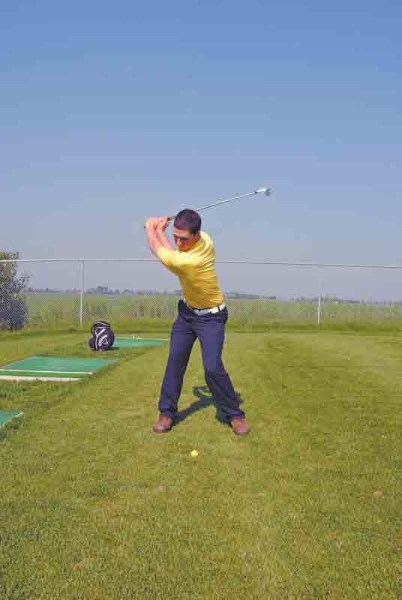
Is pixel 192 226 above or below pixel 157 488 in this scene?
above

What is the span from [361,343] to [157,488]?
1034 centimetres

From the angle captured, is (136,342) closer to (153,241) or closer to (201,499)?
(153,241)

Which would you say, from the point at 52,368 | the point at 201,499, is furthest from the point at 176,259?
the point at 52,368

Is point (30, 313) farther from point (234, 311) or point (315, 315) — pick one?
point (315, 315)

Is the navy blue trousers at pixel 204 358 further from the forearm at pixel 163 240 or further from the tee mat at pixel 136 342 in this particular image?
the tee mat at pixel 136 342

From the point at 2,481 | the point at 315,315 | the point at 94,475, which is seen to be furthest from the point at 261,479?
the point at 315,315

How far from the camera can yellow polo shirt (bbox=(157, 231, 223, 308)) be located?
5.05m

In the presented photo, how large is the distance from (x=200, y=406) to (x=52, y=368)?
12.7 feet

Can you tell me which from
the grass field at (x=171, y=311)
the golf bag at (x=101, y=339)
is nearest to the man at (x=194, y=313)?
the golf bag at (x=101, y=339)

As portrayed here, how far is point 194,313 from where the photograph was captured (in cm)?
555

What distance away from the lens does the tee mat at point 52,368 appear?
8.68 meters

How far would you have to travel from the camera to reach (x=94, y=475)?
14.0 ft

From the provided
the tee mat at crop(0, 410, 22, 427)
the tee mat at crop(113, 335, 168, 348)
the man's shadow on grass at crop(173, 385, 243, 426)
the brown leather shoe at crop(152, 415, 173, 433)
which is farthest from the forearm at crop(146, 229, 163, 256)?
the tee mat at crop(113, 335, 168, 348)

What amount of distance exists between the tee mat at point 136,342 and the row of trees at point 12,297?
229 inches
